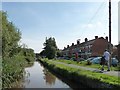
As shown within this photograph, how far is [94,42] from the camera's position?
9956 cm

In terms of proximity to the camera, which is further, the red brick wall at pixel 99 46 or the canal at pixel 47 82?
the red brick wall at pixel 99 46

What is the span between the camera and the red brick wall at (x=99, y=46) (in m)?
97.6

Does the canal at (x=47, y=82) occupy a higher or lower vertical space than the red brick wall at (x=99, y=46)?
lower

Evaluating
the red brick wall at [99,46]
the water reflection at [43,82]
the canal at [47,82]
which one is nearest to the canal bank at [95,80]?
the canal at [47,82]

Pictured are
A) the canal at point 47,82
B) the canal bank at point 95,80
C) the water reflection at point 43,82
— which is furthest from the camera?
the water reflection at point 43,82

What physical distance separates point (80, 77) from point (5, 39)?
6558 mm

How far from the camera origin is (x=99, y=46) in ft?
324

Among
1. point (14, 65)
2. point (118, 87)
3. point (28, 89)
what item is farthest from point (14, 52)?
point (118, 87)

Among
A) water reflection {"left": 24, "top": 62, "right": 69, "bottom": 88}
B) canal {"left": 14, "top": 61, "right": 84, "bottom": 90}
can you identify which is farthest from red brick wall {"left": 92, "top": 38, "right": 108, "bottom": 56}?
canal {"left": 14, "top": 61, "right": 84, "bottom": 90}

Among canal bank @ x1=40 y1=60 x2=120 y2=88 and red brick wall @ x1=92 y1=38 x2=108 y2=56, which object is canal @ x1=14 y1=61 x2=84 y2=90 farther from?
red brick wall @ x1=92 y1=38 x2=108 y2=56

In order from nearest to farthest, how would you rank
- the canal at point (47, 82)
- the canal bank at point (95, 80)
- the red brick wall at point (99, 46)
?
the canal bank at point (95, 80), the canal at point (47, 82), the red brick wall at point (99, 46)

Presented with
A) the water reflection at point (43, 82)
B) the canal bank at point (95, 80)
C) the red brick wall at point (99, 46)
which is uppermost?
the red brick wall at point (99, 46)

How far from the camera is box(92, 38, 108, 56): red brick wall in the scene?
97631 millimetres

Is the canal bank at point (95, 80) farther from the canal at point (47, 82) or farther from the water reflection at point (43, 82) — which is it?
the water reflection at point (43, 82)
